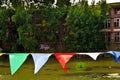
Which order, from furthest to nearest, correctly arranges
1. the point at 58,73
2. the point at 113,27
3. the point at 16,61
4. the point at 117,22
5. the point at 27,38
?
1. the point at 113,27
2. the point at 117,22
3. the point at 27,38
4. the point at 58,73
5. the point at 16,61

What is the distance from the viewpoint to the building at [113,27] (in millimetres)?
59438

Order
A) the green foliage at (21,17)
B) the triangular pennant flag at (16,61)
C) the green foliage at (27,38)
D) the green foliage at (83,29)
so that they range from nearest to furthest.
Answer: the triangular pennant flag at (16,61), the green foliage at (27,38), the green foliage at (83,29), the green foliage at (21,17)

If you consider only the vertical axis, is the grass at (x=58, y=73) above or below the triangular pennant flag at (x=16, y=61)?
below

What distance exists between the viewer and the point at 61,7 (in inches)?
2114

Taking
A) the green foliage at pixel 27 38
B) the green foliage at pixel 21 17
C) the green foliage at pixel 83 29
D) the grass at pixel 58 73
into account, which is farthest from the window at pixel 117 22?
the grass at pixel 58 73

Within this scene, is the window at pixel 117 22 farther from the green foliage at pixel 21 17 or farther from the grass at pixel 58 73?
the grass at pixel 58 73

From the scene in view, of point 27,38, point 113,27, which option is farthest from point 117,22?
point 27,38

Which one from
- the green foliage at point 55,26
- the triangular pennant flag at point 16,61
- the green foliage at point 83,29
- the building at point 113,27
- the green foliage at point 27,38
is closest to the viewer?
the triangular pennant flag at point 16,61

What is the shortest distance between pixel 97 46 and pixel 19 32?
1067 cm

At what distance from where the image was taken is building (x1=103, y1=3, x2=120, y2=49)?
59.4m

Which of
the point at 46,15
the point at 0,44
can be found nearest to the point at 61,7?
the point at 46,15

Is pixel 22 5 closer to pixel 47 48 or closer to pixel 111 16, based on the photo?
pixel 47 48

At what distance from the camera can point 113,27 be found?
198ft

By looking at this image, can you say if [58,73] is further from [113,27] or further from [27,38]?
[113,27]
